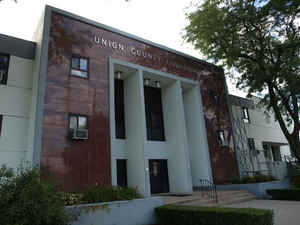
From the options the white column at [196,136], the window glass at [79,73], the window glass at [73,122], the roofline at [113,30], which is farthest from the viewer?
the white column at [196,136]

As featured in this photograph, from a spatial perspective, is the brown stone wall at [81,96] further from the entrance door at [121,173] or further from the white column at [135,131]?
the entrance door at [121,173]

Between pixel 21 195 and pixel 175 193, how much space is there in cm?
1000

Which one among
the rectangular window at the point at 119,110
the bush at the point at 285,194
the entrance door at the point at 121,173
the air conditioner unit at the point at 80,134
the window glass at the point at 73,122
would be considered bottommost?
the bush at the point at 285,194

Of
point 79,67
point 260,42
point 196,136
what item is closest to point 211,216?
point 79,67

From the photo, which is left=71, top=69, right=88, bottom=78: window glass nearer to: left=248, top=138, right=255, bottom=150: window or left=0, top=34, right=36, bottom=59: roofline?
left=0, top=34, right=36, bottom=59: roofline

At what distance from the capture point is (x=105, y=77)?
12.3 metres

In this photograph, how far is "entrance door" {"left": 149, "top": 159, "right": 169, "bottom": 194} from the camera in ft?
47.1

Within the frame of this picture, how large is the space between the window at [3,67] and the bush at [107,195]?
6683mm

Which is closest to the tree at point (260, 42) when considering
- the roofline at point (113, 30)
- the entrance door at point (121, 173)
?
the roofline at point (113, 30)

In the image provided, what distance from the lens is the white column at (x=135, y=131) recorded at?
12.0 meters

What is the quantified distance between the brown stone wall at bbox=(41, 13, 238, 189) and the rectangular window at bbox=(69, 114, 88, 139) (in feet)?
0.71

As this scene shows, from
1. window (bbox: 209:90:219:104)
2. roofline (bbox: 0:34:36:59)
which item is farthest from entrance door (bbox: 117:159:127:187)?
window (bbox: 209:90:219:104)

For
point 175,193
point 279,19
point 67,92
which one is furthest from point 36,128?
point 279,19

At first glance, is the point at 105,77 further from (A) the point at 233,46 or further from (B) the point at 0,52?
(A) the point at 233,46
